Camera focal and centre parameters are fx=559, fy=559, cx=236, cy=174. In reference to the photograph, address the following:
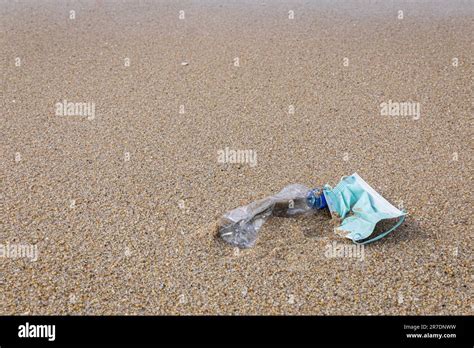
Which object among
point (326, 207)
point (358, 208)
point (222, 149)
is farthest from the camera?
point (222, 149)

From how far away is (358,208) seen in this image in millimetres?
3016

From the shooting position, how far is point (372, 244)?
111 inches

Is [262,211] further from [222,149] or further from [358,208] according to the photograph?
[222,149]

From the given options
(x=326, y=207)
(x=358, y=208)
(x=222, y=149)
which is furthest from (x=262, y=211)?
(x=222, y=149)

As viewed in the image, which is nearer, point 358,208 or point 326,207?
point 358,208

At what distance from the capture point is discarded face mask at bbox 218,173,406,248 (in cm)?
288

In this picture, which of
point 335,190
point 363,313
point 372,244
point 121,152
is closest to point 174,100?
point 121,152

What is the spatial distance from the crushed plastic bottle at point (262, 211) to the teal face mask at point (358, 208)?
0.31ft

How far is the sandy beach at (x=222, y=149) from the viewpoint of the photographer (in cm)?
256

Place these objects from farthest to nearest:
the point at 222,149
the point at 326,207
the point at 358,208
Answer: the point at 222,149, the point at 326,207, the point at 358,208

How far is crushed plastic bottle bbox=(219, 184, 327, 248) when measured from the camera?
9.51 feet

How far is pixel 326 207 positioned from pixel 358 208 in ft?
0.63

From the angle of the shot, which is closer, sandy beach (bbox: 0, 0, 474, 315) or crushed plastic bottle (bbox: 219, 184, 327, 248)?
sandy beach (bbox: 0, 0, 474, 315)
